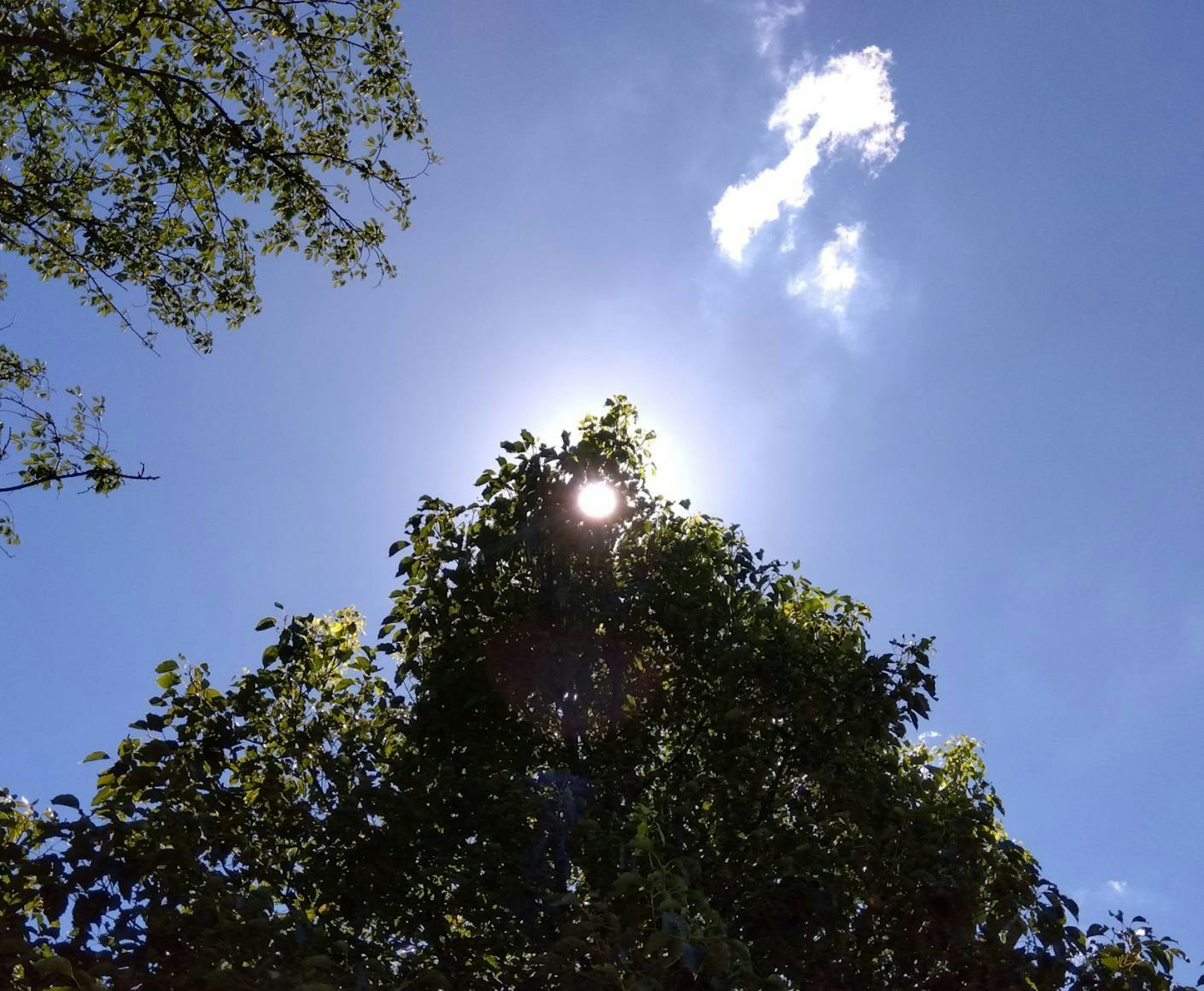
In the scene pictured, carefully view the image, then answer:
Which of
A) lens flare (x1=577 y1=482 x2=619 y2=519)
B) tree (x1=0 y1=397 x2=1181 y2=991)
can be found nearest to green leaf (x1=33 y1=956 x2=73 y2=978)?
tree (x1=0 y1=397 x2=1181 y2=991)

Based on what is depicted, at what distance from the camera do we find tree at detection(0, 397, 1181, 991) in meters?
7.32

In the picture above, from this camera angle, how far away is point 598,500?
11992 mm

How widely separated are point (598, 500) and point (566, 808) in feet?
13.6

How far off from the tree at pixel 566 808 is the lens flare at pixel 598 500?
119 millimetres

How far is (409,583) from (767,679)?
5.24 metres

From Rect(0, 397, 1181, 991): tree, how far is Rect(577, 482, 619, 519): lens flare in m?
0.12

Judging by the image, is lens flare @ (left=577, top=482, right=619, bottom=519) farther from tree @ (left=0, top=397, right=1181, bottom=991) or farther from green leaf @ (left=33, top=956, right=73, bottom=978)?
green leaf @ (left=33, top=956, right=73, bottom=978)

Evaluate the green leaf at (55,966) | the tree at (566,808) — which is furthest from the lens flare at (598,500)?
the green leaf at (55,966)

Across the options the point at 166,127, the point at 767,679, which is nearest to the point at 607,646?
the point at 767,679

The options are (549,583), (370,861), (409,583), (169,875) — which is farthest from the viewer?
(409,583)

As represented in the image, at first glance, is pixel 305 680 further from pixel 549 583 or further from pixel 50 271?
pixel 50 271

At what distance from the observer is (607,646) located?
12.1 meters

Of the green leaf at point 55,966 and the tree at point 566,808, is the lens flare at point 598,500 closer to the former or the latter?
the tree at point 566,808

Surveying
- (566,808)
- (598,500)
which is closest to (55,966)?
(566,808)
